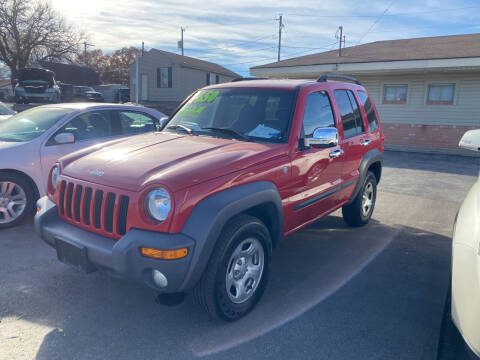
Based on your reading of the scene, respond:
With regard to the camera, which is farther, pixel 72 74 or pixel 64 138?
pixel 72 74

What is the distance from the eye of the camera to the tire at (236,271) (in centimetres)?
287

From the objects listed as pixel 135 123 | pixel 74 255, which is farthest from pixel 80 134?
pixel 74 255

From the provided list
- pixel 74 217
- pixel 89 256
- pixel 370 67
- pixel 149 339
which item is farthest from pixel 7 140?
pixel 370 67

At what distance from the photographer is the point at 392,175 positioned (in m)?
9.96

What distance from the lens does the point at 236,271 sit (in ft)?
10.3

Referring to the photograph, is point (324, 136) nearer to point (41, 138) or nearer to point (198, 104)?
point (198, 104)

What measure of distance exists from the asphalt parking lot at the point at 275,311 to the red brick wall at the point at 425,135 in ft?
35.7

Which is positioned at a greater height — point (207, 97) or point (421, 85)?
point (421, 85)

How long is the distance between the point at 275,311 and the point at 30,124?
14.6ft

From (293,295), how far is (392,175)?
23.8 feet

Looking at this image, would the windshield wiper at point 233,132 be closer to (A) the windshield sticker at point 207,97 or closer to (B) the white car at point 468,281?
(A) the windshield sticker at point 207,97

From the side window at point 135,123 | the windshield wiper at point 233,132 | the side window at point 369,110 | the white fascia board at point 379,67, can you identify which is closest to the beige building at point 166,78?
the white fascia board at point 379,67

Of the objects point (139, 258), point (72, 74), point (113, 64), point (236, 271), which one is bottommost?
point (236, 271)

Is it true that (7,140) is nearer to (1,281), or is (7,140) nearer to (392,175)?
(1,281)
